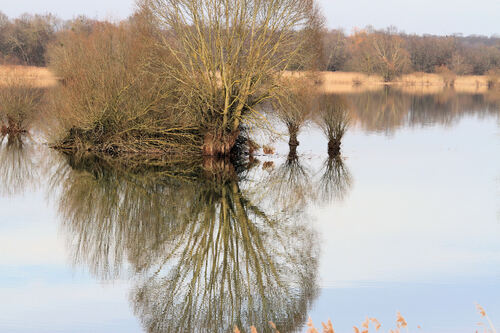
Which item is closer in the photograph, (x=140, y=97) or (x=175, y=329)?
(x=175, y=329)

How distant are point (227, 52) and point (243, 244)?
9361 mm

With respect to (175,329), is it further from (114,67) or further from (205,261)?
(114,67)

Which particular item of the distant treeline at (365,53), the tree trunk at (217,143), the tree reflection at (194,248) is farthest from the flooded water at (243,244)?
the distant treeline at (365,53)

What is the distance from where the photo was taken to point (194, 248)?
9672 millimetres

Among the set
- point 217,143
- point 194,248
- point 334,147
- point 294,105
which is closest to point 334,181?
point 294,105

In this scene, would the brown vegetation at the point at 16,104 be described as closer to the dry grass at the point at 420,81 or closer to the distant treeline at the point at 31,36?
the distant treeline at the point at 31,36

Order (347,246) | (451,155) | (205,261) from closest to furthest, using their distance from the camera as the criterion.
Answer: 1. (205,261)
2. (347,246)
3. (451,155)

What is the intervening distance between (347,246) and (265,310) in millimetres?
3290

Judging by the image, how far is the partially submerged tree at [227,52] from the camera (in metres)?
18.2

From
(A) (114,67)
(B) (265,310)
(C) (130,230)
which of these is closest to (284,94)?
(A) (114,67)

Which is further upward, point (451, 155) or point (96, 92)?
point (96, 92)

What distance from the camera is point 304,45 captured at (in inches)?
773

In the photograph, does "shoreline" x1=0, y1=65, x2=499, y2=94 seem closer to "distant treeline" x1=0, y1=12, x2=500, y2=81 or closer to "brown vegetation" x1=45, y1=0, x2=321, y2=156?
"distant treeline" x1=0, y1=12, x2=500, y2=81

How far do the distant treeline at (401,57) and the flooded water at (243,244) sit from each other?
47974 mm
